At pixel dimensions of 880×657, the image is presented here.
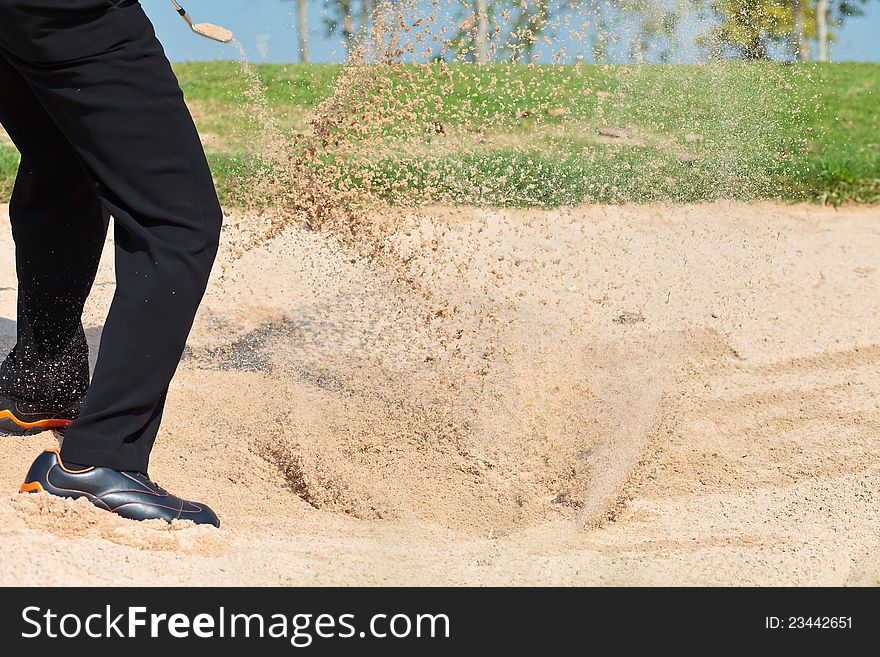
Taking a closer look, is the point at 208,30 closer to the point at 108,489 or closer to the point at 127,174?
the point at 127,174

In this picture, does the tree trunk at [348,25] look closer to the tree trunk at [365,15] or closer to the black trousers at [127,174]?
the tree trunk at [365,15]

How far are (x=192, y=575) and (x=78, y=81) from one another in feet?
3.10

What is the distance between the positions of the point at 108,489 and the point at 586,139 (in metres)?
3.44

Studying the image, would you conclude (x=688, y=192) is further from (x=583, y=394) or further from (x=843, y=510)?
(x=843, y=510)

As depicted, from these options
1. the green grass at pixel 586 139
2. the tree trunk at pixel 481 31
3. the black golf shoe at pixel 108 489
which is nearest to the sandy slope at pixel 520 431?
the black golf shoe at pixel 108 489

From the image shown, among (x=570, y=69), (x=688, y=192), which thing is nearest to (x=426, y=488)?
(x=570, y=69)

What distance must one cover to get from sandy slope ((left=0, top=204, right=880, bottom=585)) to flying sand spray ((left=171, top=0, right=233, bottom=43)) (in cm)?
102

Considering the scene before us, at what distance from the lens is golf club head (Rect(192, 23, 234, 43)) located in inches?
88.2

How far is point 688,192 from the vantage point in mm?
5562

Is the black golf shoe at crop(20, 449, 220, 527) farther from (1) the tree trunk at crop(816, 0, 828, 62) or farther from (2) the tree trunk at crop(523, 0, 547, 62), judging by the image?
(1) the tree trunk at crop(816, 0, 828, 62)

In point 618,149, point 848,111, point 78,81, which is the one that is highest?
point 78,81

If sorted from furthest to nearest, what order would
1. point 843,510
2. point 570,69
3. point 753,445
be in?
point 570,69
point 753,445
point 843,510

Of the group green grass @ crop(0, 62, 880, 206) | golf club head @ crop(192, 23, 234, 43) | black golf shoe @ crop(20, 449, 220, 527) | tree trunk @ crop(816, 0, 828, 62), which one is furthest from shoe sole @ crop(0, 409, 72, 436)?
tree trunk @ crop(816, 0, 828, 62)

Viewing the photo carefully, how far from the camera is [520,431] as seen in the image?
321 cm
